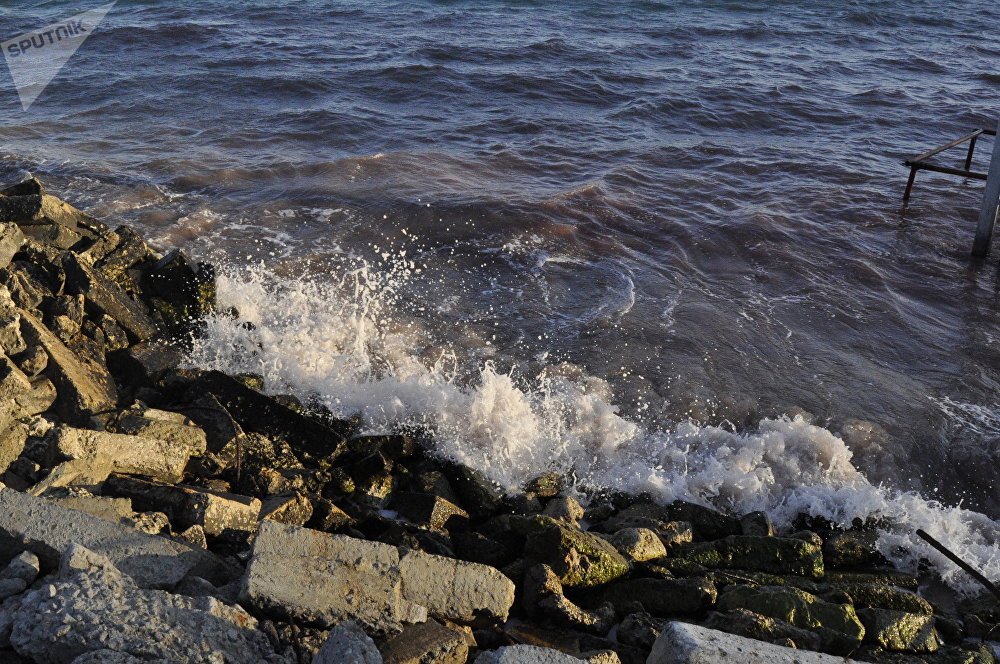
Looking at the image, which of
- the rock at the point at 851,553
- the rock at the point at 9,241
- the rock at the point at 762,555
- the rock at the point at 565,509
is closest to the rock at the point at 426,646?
the rock at the point at 565,509

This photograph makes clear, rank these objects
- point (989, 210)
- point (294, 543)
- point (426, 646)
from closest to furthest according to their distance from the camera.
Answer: point (426, 646)
point (294, 543)
point (989, 210)

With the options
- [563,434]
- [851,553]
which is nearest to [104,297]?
[563,434]

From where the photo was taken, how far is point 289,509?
4309mm

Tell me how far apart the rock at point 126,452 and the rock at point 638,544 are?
2443mm

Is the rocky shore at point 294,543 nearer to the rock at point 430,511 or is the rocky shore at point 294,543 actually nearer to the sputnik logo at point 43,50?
the rock at point 430,511

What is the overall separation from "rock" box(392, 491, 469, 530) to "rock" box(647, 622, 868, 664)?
166 cm

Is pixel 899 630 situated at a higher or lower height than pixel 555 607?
lower

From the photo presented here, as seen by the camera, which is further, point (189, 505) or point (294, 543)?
point (189, 505)

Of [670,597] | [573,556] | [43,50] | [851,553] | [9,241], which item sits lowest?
[851,553]

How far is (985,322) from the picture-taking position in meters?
8.07

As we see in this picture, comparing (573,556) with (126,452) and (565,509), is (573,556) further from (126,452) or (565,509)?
(126,452)

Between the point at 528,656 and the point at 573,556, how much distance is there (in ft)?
3.89

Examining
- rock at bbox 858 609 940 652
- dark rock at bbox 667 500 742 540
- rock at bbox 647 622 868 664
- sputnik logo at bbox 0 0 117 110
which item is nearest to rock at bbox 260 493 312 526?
rock at bbox 647 622 868 664

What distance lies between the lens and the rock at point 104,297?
18.7ft
